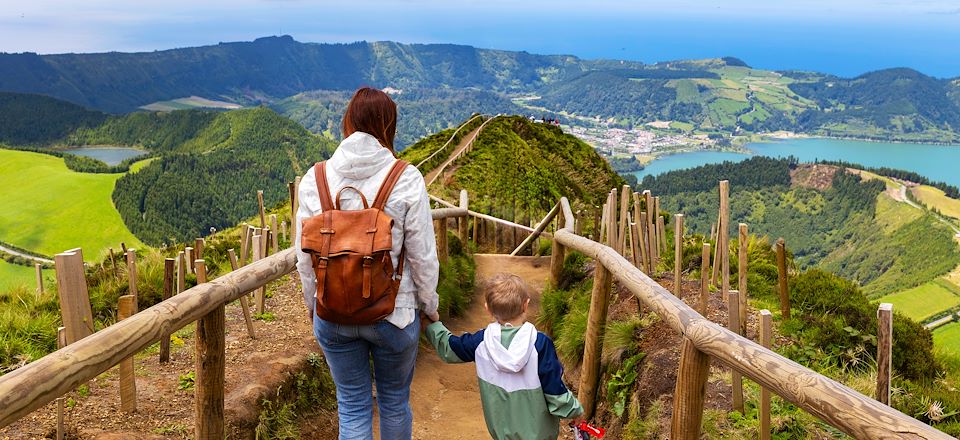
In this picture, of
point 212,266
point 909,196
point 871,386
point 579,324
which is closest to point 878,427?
point 871,386

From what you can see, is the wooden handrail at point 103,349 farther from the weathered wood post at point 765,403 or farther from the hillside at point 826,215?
the hillside at point 826,215

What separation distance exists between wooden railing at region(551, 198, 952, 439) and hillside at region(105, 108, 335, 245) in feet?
260

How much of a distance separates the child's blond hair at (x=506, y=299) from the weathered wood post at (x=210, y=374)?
1.29 meters

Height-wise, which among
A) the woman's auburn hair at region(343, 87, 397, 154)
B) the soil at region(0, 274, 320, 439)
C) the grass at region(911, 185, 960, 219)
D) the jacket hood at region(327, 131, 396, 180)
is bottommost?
the grass at region(911, 185, 960, 219)

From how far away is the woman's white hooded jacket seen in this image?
3.06m

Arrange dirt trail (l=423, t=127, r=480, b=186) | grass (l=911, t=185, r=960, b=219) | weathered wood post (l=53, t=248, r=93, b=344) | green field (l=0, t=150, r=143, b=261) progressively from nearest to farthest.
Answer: weathered wood post (l=53, t=248, r=93, b=344) < dirt trail (l=423, t=127, r=480, b=186) < green field (l=0, t=150, r=143, b=261) < grass (l=911, t=185, r=960, b=219)

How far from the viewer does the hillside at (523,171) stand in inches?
917

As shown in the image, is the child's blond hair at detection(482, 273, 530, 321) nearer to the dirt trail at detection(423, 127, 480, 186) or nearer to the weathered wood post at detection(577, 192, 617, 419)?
the weathered wood post at detection(577, 192, 617, 419)

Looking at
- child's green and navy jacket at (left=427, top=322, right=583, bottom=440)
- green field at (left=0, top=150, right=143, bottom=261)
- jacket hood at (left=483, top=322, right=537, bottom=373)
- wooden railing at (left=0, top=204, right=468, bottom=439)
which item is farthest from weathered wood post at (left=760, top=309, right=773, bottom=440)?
green field at (left=0, top=150, right=143, bottom=261)

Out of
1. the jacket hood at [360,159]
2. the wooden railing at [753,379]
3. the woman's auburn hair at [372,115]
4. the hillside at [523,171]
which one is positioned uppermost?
the woman's auburn hair at [372,115]

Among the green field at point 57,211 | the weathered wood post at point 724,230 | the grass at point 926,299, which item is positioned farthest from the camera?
Answer: the green field at point 57,211

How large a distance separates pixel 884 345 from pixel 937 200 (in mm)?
131975

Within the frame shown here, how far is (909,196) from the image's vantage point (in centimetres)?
11044

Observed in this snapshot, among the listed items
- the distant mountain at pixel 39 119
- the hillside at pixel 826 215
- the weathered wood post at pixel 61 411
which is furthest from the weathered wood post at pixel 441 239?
the distant mountain at pixel 39 119
